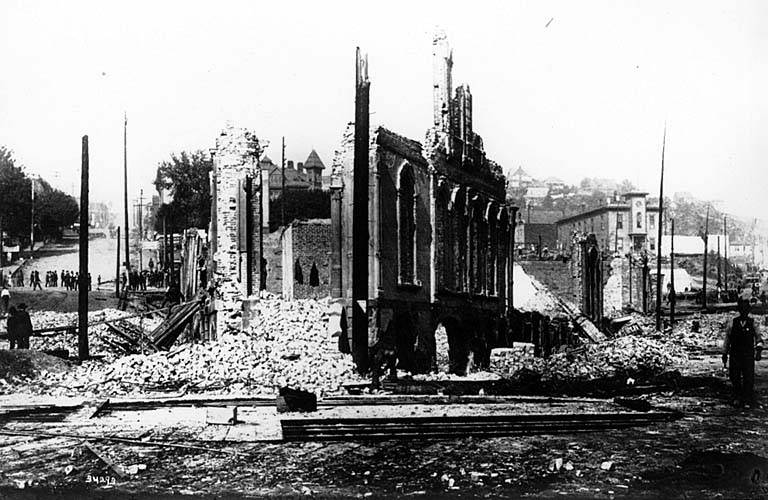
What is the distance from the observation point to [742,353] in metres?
12.0

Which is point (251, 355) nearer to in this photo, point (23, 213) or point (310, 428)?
point (310, 428)

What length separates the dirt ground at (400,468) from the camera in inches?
302

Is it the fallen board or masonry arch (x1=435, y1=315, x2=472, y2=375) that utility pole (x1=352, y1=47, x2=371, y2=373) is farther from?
masonry arch (x1=435, y1=315, x2=472, y2=375)

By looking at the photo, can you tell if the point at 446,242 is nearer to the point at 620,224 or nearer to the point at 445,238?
the point at 445,238

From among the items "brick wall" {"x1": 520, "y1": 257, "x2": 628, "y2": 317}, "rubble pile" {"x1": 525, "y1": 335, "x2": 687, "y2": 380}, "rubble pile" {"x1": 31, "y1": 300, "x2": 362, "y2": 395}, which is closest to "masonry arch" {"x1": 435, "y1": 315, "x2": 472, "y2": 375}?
"rubble pile" {"x1": 525, "y1": 335, "x2": 687, "y2": 380}

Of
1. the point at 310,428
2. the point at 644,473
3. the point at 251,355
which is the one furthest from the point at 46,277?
the point at 644,473

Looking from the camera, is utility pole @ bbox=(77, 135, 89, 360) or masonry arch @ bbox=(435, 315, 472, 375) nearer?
utility pole @ bbox=(77, 135, 89, 360)

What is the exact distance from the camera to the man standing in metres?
11.8

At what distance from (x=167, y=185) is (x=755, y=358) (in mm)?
42598

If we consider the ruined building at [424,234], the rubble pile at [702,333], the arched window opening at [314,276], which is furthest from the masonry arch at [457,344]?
the arched window opening at [314,276]

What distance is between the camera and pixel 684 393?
46.5 feet

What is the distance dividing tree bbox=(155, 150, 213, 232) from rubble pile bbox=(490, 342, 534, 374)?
1068 inches

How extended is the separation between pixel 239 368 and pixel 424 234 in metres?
7.94

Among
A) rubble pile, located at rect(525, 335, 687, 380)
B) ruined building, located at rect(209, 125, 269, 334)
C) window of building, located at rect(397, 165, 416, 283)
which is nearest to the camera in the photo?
rubble pile, located at rect(525, 335, 687, 380)
